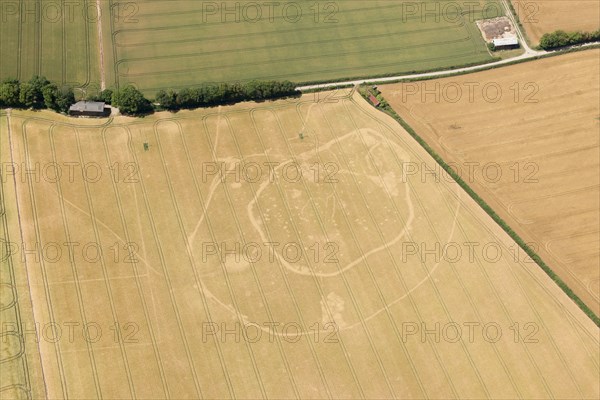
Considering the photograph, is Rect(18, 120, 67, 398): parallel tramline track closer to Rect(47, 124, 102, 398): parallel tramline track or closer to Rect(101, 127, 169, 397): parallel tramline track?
Rect(47, 124, 102, 398): parallel tramline track

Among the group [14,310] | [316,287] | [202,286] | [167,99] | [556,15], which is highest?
[556,15]

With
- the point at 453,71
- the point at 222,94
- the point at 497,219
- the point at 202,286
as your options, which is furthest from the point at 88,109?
the point at 497,219

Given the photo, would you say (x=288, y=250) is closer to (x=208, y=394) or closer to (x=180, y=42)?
(x=208, y=394)

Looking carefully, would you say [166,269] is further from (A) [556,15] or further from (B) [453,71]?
(A) [556,15]

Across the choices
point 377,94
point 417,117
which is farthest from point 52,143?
point 417,117

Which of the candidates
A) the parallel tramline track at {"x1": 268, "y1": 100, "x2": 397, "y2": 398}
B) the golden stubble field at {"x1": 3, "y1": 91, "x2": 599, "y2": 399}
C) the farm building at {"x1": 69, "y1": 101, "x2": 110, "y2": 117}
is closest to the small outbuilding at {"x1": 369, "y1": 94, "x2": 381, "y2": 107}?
the golden stubble field at {"x1": 3, "y1": 91, "x2": 599, "y2": 399}

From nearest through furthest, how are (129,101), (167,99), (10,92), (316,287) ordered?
(316,287) → (10,92) → (129,101) → (167,99)
